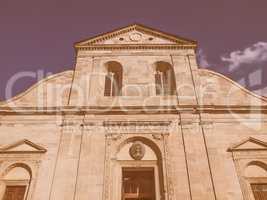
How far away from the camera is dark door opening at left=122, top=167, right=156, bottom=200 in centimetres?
1291

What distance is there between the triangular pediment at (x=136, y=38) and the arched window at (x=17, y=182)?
7.94 m

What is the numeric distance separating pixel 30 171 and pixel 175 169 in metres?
5.75

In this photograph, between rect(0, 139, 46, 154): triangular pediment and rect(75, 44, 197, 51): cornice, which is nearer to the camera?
rect(0, 139, 46, 154): triangular pediment

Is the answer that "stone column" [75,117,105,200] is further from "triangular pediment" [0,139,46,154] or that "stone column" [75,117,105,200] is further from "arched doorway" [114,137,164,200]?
"triangular pediment" [0,139,46,154]

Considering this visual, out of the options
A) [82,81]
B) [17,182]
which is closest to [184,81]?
[82,81]

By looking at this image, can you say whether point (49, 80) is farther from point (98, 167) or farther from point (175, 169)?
point (175, 169)

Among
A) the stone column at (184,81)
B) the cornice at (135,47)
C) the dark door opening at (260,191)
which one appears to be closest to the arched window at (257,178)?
the dark door opening at (260,191)

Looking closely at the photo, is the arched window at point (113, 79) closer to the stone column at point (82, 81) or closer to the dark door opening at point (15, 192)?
the stone column at point (82, 81)

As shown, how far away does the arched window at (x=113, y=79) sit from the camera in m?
16.8

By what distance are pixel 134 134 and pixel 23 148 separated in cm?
470

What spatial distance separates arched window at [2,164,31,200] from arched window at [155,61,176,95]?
734cm

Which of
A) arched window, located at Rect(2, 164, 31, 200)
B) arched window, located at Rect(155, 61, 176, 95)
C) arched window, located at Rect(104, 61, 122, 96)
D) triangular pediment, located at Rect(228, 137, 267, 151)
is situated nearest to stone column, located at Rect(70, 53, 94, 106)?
arched window, located at Rect(104, 61, 122, 96)

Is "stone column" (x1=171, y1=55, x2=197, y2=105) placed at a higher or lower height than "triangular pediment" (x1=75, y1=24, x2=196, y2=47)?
lower

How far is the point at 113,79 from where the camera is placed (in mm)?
17562
